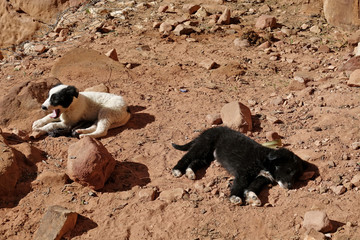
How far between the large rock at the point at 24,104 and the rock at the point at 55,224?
2663mm

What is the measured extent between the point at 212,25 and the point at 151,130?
4712mm

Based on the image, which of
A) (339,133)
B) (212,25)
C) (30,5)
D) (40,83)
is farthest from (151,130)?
(30,5)

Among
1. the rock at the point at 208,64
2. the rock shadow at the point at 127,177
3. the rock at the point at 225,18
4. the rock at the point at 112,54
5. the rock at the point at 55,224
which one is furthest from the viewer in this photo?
the rock at the point at 225,18

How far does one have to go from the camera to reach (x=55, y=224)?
4.80 metres

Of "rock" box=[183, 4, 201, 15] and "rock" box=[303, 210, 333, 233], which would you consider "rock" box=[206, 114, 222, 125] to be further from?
"rock" box=[183, 4, 201, 15]

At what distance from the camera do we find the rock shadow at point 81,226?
4910 mm

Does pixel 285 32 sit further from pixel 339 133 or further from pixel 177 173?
pixel 177 173

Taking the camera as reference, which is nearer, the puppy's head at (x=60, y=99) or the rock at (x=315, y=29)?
the puppy's head at (x=60, y=99)

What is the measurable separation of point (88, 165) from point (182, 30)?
5.91 meters

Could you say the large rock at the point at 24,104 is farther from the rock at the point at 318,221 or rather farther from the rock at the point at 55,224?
the rock at the point at 318,221

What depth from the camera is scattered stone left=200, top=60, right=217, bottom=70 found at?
9.06 metres

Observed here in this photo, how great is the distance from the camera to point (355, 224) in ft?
15.4

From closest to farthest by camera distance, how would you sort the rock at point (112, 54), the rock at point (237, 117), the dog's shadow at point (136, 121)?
the rock at point (237, 117) < the dog's shadow at point (136, 121) < the rock at point (112, 54)

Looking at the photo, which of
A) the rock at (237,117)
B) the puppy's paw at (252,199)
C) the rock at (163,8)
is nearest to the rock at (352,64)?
the rock at (237,117)
